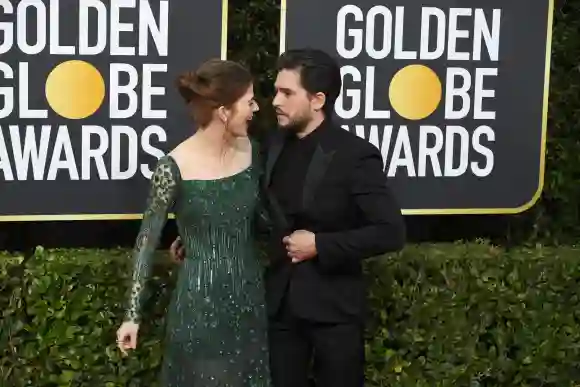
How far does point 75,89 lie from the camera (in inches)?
157

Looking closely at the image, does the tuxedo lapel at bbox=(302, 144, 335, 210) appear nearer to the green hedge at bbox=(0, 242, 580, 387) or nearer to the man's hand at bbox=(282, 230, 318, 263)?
the man's hand at bbox=(282, 230, 318, 263)

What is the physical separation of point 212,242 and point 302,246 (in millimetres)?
302

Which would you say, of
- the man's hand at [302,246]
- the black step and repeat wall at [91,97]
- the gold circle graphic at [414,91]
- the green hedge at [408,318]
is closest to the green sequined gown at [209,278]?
the man's hand at [302,246]

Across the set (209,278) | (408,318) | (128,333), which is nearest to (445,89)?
(408,318)

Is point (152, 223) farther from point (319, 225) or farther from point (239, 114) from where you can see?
point (319, 225)

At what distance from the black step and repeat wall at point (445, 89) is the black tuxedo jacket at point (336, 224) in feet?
3.21

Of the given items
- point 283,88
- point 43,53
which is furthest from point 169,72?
point 283,88

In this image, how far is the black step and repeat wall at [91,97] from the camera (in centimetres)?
393

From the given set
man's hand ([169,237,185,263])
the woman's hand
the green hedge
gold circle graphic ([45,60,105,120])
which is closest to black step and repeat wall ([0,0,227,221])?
gold circle graphic ([45,60,105,120])

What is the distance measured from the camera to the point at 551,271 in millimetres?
4375

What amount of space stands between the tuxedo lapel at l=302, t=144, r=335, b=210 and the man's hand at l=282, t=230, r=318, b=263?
0.35 ft

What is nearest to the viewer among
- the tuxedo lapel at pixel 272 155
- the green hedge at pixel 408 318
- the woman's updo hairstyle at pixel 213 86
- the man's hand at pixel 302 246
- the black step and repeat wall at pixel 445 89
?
the woman's updo hairstyle at pixel 213 86

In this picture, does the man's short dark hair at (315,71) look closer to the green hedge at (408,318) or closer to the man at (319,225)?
the man at (319,225)

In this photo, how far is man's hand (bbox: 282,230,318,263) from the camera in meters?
3.20
